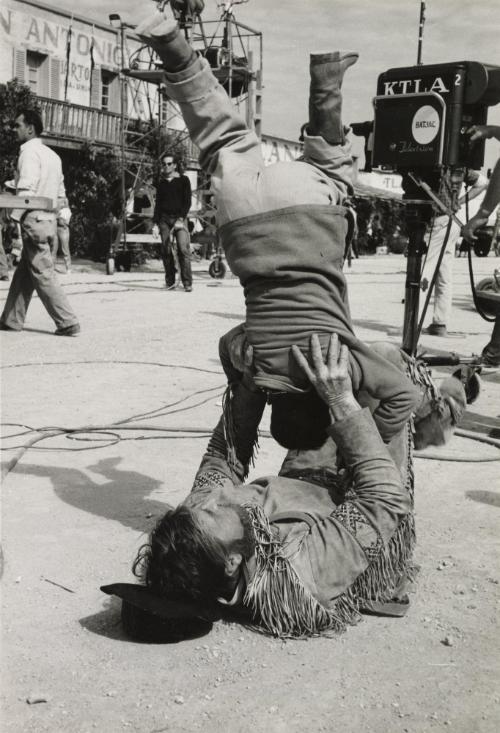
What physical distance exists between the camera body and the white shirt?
13.1 feet

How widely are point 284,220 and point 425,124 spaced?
103 inches

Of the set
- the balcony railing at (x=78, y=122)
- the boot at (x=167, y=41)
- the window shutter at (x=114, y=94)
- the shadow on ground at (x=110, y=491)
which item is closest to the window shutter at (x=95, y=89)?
the window shutter at (x=114, y=94)

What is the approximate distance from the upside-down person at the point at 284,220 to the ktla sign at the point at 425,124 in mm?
2240

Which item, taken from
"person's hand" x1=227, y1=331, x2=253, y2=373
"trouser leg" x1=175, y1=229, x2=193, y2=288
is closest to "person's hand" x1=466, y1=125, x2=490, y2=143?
"person's hand" x1=227, y1=331, x2=253, y2=373

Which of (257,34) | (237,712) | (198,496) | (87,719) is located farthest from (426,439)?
(257,34)

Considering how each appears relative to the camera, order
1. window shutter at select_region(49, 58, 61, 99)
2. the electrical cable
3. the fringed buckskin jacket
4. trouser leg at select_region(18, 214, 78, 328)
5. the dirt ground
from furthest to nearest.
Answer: window shutter at select_region(49, 58, 61, 99) → trouser leg at select_region(18, 214, 78, 328) → the electrical cable → the fringed buckskin jacket → the dirt ground

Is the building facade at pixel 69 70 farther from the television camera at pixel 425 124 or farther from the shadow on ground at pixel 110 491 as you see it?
the shadow on ground at pixel 110 491

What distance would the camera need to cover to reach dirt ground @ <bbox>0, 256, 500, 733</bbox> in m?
2.36

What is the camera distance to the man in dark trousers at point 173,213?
13.5 meters

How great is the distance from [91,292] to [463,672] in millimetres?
11577

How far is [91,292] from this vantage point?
44.6ft

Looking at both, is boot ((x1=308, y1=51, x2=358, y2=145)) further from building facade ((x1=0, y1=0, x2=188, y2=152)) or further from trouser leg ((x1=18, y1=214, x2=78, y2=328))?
building facade ((x1=0, y1=0, x2=188, y2=152))

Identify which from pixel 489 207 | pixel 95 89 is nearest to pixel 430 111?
pixel 489 207

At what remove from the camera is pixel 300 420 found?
3.00 metres
